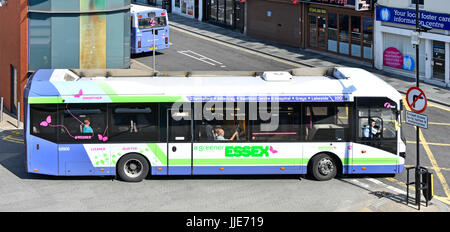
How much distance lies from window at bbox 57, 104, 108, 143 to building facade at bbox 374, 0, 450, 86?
19.3 m

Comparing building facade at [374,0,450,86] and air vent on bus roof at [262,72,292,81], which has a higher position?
building facade at [374,0,450,86]

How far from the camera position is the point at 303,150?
20469mm

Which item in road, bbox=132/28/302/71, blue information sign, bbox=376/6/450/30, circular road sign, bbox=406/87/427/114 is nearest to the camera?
circular road sign, bbox=406/87/427/114

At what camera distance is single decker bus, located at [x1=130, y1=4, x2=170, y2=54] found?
39.7 meters

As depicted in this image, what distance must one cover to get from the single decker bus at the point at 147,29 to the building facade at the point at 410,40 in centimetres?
1271

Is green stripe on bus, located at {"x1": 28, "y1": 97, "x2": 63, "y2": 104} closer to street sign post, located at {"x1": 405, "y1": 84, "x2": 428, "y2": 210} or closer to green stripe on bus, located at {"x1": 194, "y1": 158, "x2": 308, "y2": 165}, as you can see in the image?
green stripe on bus, located at {"x1": 194, "y1": 158, "x2": 308, "y2": 165}

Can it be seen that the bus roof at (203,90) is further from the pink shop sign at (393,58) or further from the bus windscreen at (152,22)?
the bus windscreen at (152,22)

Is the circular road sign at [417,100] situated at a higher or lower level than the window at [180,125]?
higher

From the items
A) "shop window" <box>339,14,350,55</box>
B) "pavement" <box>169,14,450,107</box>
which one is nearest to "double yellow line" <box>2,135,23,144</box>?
"pavement" <box>169,14,450,107</box>

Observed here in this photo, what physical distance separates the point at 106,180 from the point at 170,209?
3286mm

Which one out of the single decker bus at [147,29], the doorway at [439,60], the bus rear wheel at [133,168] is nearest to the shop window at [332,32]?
the doorway at [439,60]

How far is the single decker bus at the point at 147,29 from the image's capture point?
3969cm

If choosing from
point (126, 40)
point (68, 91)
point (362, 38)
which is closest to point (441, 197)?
point (68, 91)

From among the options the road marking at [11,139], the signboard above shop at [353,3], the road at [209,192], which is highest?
the signboard above shop at [353,3]
